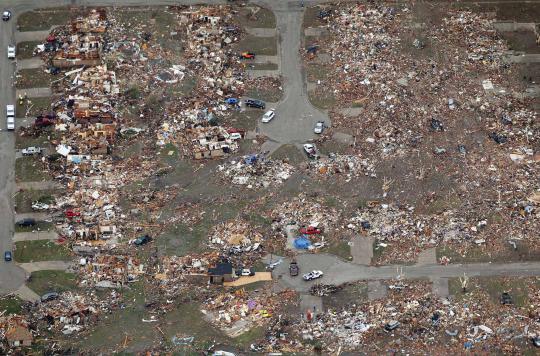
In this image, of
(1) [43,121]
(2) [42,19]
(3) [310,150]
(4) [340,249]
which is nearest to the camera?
(4) [340,249]

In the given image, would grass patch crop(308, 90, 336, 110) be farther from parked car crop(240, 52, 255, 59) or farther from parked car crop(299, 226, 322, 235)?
parked car crop(299, 226, 322, 235)

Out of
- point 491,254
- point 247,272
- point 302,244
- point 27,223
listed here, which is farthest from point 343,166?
point 27,223

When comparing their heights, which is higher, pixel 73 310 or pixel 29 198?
pixel 29 198

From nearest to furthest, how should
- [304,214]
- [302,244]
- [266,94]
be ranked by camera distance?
1. [302,244]
2. [304,214]
3. [266,94]

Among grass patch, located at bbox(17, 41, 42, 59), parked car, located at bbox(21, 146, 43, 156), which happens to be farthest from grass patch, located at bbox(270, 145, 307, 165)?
grass patch, located at bbox(17, 41, 42, 59)

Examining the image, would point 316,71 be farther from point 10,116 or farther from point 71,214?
point 10,116

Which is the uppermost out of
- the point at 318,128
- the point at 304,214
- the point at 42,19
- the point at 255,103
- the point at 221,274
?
the point at 42,19

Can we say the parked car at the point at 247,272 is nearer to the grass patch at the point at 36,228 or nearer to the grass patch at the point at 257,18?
the grass patch at the point at 36,228
